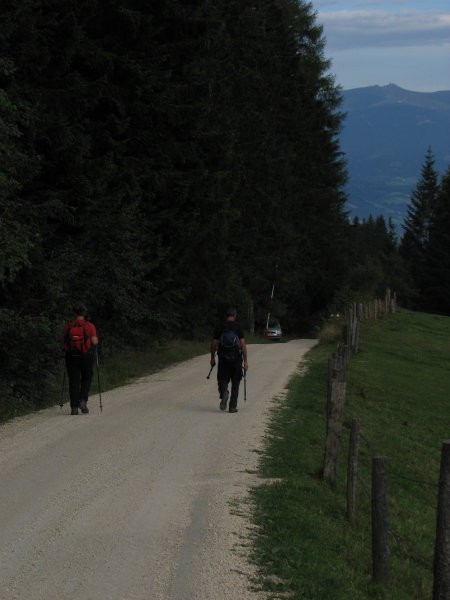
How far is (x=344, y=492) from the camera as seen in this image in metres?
10.2

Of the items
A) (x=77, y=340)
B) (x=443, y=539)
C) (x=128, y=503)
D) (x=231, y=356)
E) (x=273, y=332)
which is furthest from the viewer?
(x=273, y=332)

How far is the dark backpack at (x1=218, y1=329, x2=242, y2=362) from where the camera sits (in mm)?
14695

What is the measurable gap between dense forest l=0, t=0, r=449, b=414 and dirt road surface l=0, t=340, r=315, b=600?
3136mm

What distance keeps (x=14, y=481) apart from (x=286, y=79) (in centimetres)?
4639

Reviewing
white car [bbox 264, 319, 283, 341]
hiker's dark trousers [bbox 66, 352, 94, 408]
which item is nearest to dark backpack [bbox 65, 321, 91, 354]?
hiker's dark trousers [bbox 66, 352, 94, 408]

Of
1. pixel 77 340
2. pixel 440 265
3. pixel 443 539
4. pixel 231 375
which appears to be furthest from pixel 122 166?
pixel 440 265

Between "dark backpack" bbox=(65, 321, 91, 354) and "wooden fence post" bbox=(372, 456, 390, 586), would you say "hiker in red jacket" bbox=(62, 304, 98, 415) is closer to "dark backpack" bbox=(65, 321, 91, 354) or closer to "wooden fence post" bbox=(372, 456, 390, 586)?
"dark backpack" bbox=(65, 321, 91, 354)

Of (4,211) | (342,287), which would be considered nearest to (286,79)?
(342,287)

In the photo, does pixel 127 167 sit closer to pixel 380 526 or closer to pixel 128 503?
pixel 128 503

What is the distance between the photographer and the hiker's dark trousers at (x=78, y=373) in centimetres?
1425

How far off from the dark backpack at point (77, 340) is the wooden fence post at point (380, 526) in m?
8.34

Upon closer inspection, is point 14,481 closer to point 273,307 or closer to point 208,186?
point 208,186

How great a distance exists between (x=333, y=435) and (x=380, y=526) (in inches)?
140

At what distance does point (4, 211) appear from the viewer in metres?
14.7
